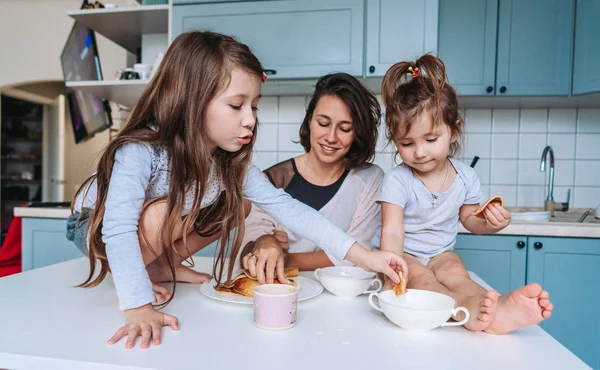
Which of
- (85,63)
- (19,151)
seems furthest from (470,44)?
(19,151)

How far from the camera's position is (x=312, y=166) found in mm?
1575

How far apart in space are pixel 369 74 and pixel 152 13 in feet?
3.94

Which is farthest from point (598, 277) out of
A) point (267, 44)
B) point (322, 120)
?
point (267, 44)

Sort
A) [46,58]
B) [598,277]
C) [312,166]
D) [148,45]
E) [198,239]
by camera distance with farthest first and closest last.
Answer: [46,58] → [148,45] → [598,277] → [312,166] → [198,239]

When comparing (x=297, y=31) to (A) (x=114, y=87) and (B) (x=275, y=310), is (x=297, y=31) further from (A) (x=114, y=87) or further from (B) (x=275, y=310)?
(B) (x=275, y=310)

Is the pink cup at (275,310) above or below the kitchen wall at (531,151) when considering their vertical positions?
below

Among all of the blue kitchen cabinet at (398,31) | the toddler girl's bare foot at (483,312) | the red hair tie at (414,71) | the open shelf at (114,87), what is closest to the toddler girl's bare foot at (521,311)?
the toddler girl's bare foot at (483,312)

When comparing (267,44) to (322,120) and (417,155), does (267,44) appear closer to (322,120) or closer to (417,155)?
(322,120)

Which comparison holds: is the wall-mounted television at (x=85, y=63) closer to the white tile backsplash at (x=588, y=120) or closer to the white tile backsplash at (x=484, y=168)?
the white tile backsplash at (x=484, y=168)

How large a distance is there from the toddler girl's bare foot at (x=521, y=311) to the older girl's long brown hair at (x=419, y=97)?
0.56 m

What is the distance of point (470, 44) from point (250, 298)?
6.37 feet

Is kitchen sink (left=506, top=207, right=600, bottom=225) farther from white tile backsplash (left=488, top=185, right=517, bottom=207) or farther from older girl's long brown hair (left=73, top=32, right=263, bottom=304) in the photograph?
older girl's long brown hair (left=73, top=32, right=263, bottom=304)

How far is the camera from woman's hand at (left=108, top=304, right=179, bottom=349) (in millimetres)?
622

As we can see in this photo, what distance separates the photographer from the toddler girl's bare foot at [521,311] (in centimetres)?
67
